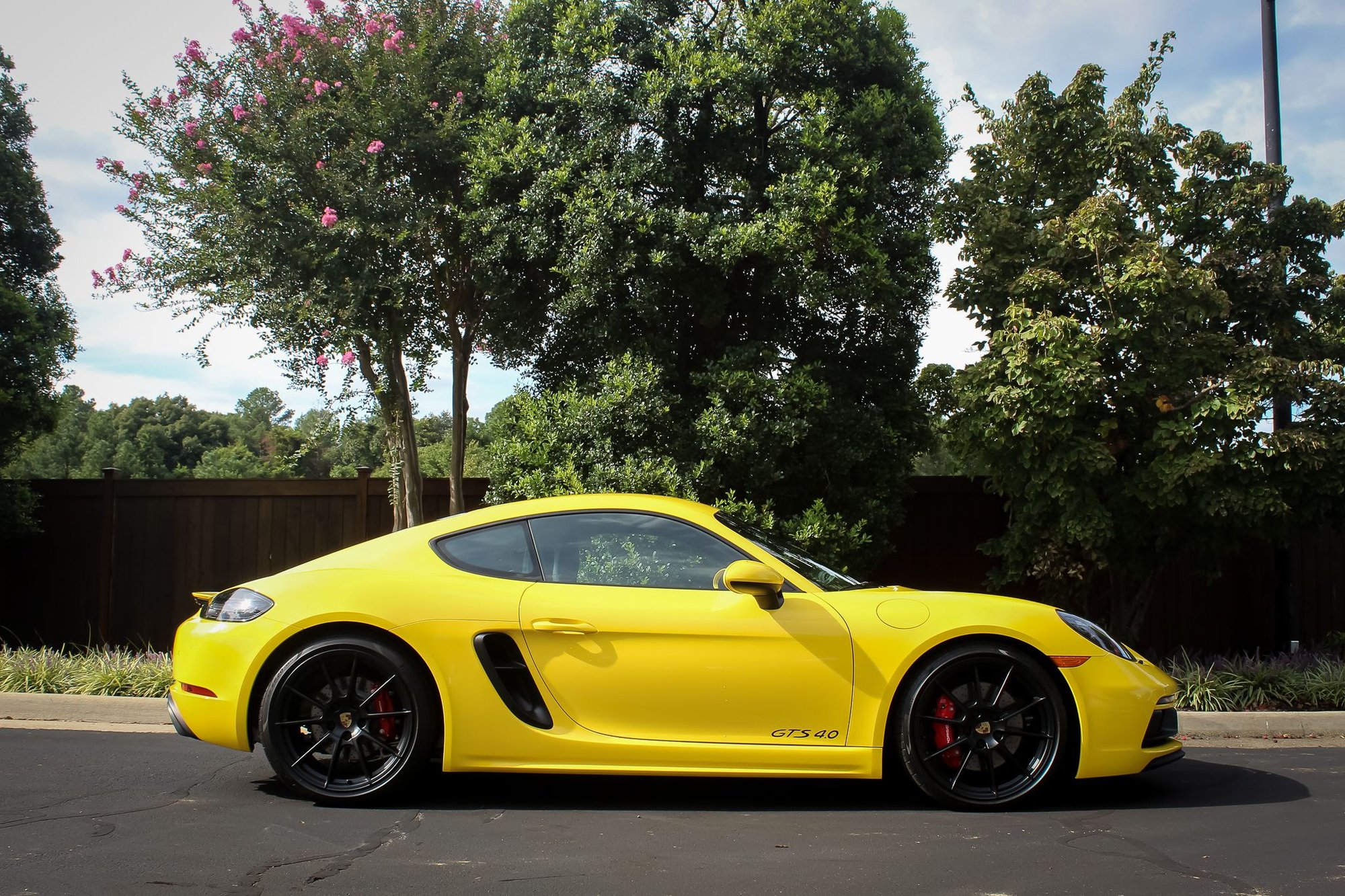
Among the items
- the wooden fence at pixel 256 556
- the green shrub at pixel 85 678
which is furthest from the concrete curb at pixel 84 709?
the wooden fence at pixel 256 556

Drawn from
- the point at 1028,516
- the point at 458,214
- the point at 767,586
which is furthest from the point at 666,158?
the point at 767,586

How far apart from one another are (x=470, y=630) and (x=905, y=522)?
6886 millimetres

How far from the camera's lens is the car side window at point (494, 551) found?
4645 mm

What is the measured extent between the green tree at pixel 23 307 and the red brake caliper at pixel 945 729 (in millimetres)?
9694

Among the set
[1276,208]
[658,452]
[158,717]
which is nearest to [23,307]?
[158,717]

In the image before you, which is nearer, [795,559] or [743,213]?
[795,559]

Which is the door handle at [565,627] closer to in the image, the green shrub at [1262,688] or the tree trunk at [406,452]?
the green shrub at [1262,688]

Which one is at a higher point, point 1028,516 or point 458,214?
point 458,214

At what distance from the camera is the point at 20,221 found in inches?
486

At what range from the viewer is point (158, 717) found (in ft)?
22.7

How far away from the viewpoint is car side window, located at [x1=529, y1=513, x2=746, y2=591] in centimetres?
457

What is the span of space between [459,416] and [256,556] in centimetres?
275

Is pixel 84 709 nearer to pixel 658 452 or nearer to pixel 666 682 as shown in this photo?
pixel 658 452

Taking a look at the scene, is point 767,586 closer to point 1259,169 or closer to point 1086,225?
point 1086,225
